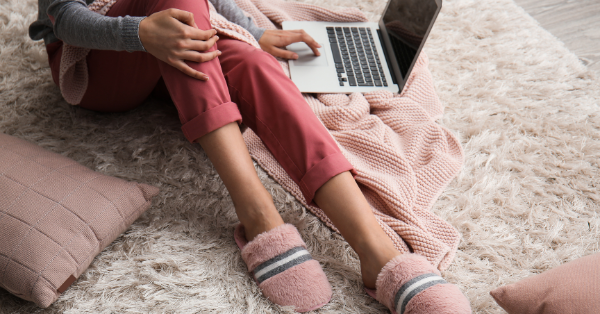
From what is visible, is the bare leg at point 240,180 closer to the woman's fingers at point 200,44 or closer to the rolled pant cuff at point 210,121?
the rolled pant cuff at point 210,121

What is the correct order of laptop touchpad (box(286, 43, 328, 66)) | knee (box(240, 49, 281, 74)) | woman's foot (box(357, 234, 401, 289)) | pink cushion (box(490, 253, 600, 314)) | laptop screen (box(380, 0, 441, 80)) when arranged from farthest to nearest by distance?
laptop touchpad (box(286, 43, 328, 66)) → laptop screen (box(380, 0, 441, 80)) → knee (box(240, 49, 281, 74)) → woman's foot (box(357, 234, 401, 289)) → pink cushion (box(490, 253, 600, 314))

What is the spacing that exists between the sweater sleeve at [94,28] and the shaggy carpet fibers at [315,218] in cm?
26

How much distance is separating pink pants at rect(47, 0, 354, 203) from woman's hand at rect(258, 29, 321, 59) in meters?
0.15

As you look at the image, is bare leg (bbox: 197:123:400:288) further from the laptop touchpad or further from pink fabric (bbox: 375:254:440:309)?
the laptop touchpad

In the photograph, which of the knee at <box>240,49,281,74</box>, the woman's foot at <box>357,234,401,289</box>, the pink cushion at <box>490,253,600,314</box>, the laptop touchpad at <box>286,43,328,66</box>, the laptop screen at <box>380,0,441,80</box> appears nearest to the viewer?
the pink cushion at <box>490,253,600,314</box>

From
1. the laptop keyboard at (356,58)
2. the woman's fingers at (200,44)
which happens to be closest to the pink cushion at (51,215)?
the woman's fingers at (200,44)

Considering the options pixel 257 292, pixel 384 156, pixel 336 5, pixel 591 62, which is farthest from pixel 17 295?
pixel 591 62

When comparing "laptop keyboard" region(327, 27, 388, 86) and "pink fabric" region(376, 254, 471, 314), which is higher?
"laptop keyboard" region(327, 27, 388, 86)

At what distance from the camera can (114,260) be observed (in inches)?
27.7

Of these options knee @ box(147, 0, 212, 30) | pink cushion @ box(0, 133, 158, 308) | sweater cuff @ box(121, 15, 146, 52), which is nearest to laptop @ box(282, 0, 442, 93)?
knee @ box(147, 0, 212, 30)

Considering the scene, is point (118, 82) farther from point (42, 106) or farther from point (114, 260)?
point (114, 260)

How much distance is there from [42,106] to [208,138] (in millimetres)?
547

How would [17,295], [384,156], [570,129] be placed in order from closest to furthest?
[17,295], [384,156], [570,129]

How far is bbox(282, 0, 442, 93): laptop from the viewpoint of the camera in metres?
0.95
